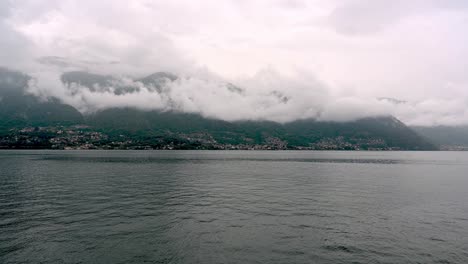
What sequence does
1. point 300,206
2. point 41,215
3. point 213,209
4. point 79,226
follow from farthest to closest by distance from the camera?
point 300,206, point 213,209, point 41,215, point 79,226

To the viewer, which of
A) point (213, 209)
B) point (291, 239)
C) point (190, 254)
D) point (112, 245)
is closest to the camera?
point (190, 254)

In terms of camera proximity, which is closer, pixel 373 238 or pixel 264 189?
pixel 373 238

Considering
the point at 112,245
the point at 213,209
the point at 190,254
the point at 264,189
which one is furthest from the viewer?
the point at 264,189

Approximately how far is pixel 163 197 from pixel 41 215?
19.3 metres

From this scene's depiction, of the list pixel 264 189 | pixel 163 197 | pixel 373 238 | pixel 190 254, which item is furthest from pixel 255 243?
pixel 264 189

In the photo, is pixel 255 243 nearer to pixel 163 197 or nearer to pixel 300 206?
pixel 300 206

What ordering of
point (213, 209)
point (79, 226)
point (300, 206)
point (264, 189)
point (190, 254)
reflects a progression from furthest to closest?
point (264, 189) → point (300, 206) → point (213, 209) → point (79, 226) → point (190, 254)

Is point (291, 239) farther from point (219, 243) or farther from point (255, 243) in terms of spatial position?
point (219, 243)

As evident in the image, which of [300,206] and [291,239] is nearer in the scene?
[291,239]

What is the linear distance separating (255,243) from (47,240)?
20.2 metres

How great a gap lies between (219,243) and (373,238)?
1616cm

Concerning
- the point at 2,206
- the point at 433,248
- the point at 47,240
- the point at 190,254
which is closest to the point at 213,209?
the point at 190,254

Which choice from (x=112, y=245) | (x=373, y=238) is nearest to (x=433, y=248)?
(x=373, y=238)

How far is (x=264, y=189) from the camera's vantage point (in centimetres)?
6425
